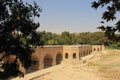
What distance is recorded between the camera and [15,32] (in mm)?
7293

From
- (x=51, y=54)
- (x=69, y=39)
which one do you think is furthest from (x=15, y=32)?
(x=69, y=39)

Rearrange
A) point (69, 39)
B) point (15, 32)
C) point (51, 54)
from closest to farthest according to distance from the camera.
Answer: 1. point (15, 32)
2. point (51, 54)
3. point (69, 39)

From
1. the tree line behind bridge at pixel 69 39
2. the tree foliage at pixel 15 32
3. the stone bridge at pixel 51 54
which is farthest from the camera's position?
the tree line behind bridge at pixel 69 39

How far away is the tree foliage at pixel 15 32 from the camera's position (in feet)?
22.9

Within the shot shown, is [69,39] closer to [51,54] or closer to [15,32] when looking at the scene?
[51,54]

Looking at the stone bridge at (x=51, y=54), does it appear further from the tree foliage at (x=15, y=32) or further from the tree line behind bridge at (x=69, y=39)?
the tree foliage at (x=15, y=32)

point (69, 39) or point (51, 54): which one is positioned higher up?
point (69, 39)

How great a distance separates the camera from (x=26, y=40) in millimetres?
7551

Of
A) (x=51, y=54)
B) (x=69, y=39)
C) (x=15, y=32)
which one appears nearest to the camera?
(x=15, y=32)

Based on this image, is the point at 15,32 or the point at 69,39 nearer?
the point at 15,32

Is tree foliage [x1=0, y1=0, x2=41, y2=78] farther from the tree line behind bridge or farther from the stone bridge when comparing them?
the tree line behind bridge

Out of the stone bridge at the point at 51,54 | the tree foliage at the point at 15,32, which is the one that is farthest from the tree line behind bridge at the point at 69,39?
the tree foliage at the point at 15,32

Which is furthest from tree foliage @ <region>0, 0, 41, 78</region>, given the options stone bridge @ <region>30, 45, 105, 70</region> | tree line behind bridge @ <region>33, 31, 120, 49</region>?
tree line behind bridge @ <region>33, 31, 120, 49</region>

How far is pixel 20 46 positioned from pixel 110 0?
3361mm
